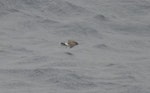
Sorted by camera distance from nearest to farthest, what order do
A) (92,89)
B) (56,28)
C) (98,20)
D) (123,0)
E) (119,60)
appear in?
(92,89)
(119,60)
(56,28)
(98,20)
(123,0)

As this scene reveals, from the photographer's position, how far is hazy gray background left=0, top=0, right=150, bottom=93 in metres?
10.4

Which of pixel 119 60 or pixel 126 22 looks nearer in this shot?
pixel 119 60

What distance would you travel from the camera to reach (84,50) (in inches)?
483

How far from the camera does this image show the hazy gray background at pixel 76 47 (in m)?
10.4

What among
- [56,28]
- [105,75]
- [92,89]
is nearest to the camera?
[92,89]

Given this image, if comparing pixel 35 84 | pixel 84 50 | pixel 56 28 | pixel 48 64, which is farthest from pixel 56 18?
pixel 35 84

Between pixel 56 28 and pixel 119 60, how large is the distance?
226 cm

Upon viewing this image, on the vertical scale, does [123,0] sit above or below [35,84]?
above

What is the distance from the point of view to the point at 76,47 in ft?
40.7

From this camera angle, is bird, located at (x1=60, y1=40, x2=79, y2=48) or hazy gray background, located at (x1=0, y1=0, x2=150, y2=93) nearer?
hazy gray background, located at (x1=0, y1=0, x2=150, y2=93)

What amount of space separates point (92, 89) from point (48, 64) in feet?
4.70

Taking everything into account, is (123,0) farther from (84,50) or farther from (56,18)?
(84,50)

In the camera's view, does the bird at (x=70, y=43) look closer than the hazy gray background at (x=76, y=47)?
No

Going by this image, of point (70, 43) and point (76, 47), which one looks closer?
point (76, 47)
